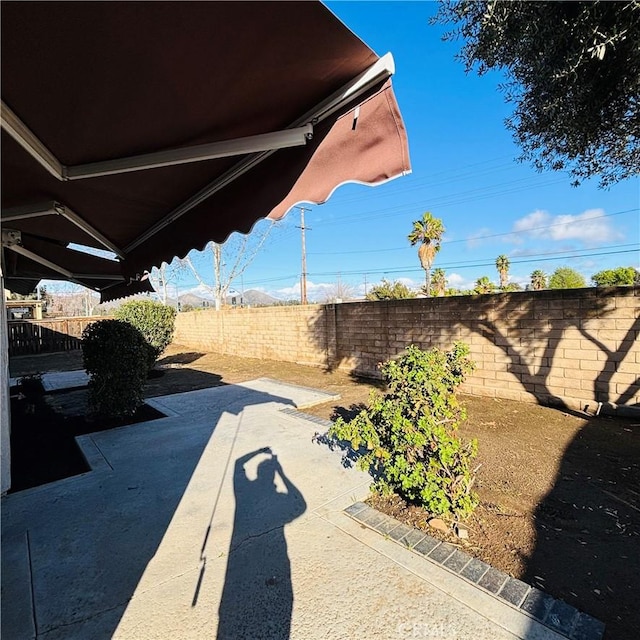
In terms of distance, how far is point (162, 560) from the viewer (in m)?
2.52

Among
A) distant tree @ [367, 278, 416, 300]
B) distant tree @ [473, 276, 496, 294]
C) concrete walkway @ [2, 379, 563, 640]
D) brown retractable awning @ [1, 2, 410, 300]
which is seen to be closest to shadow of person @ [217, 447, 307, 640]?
concrete walkway @ [2, 379, 563, 640]

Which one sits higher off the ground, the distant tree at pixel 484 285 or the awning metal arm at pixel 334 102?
the distant tree at pixel 484 285

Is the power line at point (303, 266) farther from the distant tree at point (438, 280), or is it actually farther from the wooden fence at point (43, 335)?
the wooden fence at point (43, 335)

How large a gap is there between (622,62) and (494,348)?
450 cm

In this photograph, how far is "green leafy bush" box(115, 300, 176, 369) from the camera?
10.5 metres

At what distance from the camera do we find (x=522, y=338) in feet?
21.2

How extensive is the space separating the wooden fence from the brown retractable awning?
17700 millimetres

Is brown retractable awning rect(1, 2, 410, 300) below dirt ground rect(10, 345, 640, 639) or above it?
above

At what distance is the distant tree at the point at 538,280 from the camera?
76.6ft

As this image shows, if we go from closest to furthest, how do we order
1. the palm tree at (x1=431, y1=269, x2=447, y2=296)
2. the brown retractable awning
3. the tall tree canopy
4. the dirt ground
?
the brown retractable awning, the dirt ground, the tall tree canopy, the palm tree at (x1=431, y1=269, x2=447, y2=296)

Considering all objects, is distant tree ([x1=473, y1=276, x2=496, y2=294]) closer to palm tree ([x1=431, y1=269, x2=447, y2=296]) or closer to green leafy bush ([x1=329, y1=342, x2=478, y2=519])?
palm tree ([x1=431, y1=269, x2=447, y2=296])

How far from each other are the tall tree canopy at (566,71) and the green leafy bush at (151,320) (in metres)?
9.66

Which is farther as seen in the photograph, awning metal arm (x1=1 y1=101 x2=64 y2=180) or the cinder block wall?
the cinder block wall

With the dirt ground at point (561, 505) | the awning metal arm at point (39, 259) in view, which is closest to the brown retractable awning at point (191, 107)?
the awning metal arm at point (39, 259)
